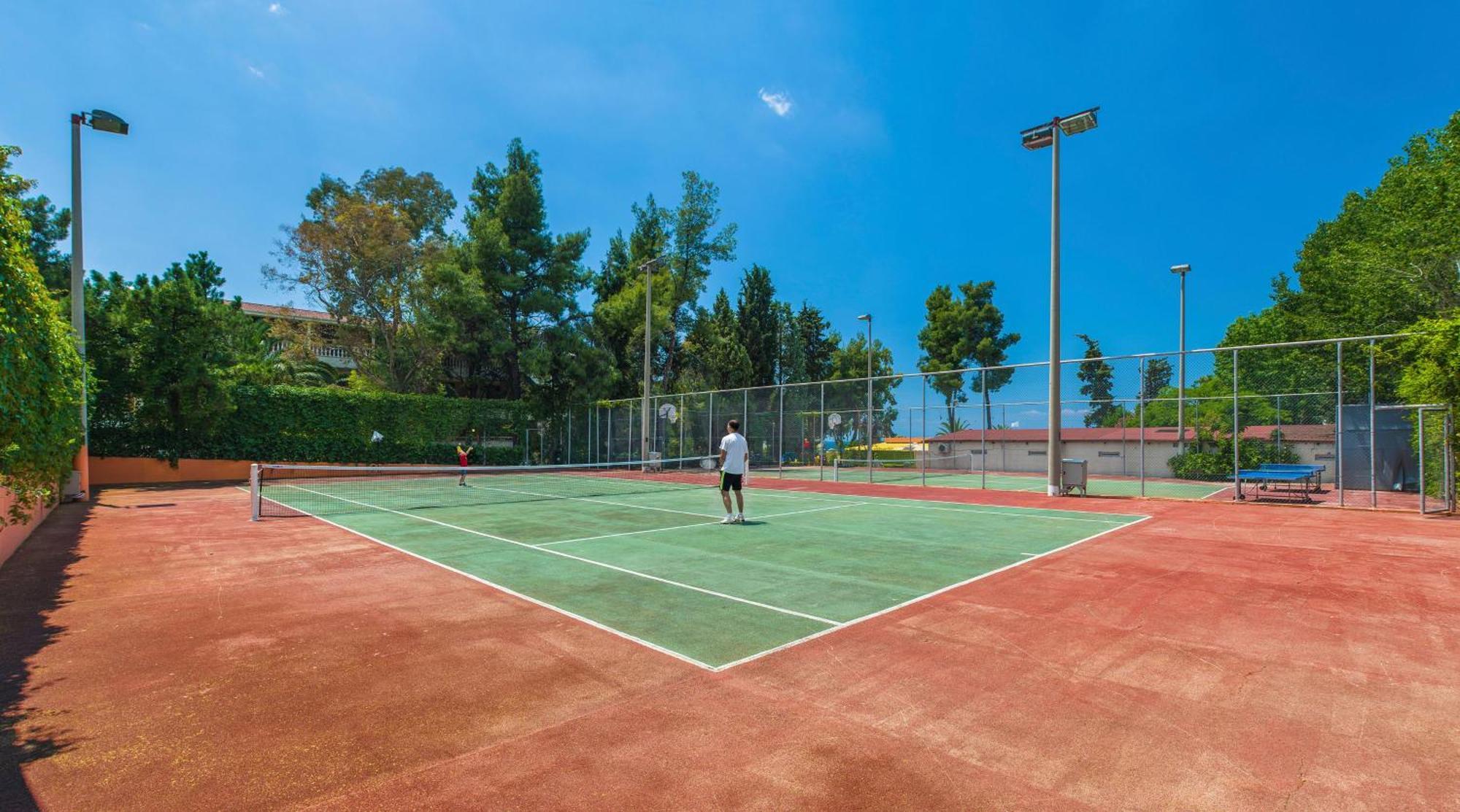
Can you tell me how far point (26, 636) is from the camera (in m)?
5.27

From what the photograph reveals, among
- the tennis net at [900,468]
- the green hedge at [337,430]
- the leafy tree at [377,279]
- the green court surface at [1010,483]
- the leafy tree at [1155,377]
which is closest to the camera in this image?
the leafy tree at [1155,377]

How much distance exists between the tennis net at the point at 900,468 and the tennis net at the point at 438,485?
217 inches

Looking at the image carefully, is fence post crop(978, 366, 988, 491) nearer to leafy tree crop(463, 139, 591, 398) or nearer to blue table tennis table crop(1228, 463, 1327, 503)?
blue table tennis table crop(1228, 463, 1327, 503)

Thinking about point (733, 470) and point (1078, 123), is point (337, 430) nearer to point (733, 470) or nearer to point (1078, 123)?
point (733, 470)

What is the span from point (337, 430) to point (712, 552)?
86.5 feet

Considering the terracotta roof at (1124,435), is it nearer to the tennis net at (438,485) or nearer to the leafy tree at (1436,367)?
the leafy tree at (1436,367)

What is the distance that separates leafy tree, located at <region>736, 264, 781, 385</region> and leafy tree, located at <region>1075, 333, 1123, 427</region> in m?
18.5

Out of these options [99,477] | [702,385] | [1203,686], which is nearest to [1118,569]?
[1203,686]

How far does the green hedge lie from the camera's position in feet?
78.7

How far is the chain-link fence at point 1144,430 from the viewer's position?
15070 millimetres

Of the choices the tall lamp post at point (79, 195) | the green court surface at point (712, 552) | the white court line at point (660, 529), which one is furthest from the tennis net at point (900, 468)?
the tall lamp post at point (79, 195)

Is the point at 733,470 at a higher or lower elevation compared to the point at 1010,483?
higher

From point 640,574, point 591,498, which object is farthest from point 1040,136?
point 640,574

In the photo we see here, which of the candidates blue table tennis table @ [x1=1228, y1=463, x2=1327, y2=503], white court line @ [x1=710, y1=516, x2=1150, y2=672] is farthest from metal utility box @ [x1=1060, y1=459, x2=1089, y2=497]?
white court line @ [x1=710, y1=516, x2=1150, y2=672]
